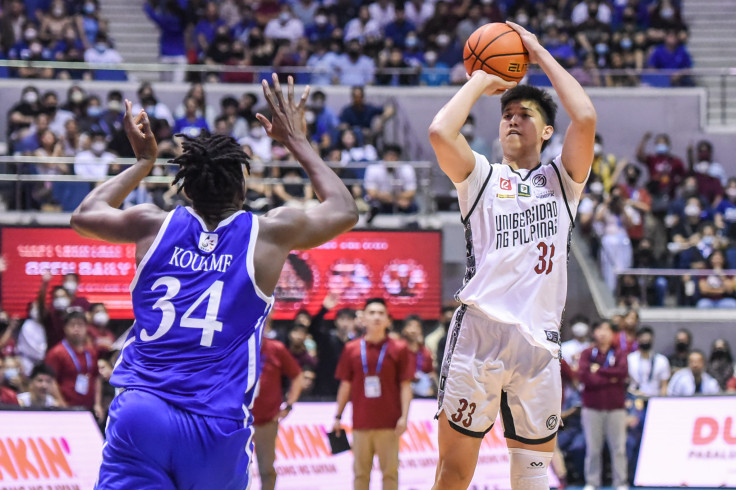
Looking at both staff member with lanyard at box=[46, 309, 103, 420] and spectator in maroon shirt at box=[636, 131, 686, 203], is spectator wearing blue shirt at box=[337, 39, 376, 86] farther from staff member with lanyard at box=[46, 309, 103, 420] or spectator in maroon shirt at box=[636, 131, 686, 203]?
staff member with lanyard at box=[46, 309, 103, 420]

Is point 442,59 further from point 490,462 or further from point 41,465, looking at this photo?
point 41,465

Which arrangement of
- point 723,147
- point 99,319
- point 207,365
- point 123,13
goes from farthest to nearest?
point 123,13, point 723,147, point 99,319, point 207,365

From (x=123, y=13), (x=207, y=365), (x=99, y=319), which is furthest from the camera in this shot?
(x=123, y=13)

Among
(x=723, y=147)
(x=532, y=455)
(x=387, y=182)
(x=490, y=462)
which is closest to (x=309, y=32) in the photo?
(x=387, y=182)

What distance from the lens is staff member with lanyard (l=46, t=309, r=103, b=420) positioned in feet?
38.3

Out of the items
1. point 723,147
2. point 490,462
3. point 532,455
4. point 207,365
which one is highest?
point 723,147

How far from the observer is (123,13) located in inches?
850

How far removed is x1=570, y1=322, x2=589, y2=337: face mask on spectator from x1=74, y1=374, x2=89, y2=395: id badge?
6.73 metres

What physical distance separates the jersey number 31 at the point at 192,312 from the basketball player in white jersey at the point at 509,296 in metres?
1.62

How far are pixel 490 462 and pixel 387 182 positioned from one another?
17.9 ft

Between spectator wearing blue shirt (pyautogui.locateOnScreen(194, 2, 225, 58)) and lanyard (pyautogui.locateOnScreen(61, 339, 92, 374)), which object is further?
spectator wearing blue shirt (pyautogui.locateOnScreen(194, 2, 225, 58))

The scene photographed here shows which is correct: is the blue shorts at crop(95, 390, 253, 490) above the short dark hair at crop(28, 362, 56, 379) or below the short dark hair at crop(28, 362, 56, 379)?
above

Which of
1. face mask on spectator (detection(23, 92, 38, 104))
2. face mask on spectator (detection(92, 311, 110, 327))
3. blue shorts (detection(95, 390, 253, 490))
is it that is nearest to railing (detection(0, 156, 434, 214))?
face mask on spectator (detection(23, 92, 38, 104))

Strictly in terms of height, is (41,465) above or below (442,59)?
below
